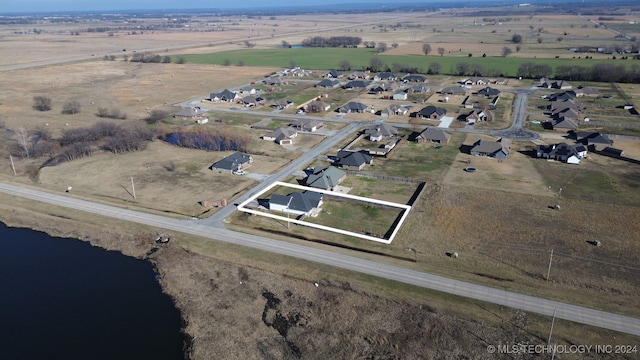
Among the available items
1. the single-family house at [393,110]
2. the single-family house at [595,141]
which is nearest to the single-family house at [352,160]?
the single-family house at [393,110]

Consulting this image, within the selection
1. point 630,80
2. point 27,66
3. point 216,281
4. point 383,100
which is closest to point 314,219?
point 216,281

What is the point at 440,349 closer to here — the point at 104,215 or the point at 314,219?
the point at 314,219

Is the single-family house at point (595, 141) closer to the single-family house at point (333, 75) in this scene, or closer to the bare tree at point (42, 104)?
the single-family house at point (333, 75)

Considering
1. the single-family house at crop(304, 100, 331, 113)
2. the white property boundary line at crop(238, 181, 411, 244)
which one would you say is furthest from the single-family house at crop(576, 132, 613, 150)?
the single-family house at crop(304, 100, 331, 113)

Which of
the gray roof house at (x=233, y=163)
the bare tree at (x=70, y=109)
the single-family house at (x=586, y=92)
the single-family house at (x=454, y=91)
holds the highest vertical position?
the bare tree at (x=70, y=109)

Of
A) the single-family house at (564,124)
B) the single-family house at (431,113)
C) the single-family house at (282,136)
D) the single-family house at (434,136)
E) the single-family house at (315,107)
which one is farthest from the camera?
the single-family house at (315,107)

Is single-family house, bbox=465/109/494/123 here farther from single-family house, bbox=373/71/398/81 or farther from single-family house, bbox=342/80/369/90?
single-family house, bbox=373/71/398/81
